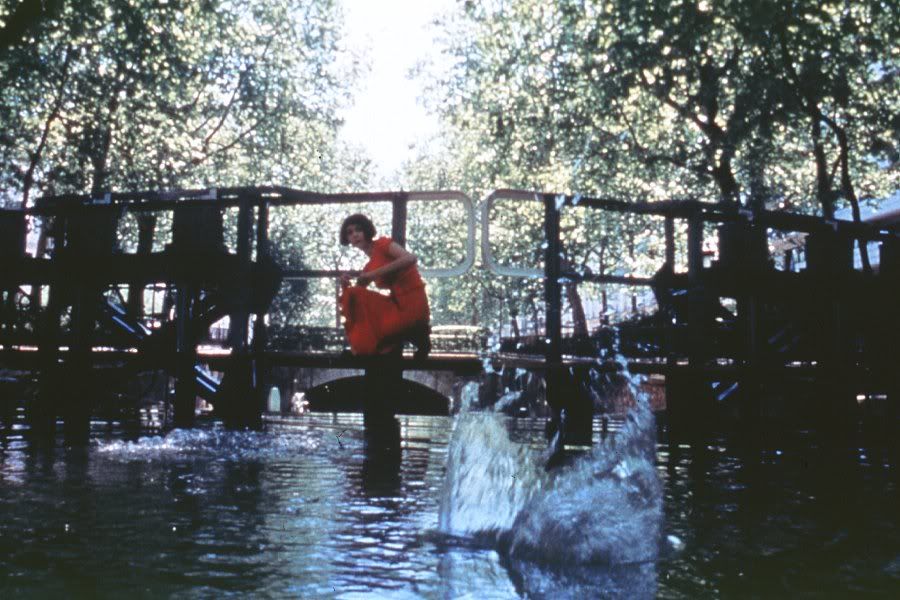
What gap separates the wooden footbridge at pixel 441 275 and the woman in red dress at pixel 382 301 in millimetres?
375

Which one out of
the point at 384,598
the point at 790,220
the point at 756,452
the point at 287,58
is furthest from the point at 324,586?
the point at 287,58

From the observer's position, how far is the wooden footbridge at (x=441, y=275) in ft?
27.6

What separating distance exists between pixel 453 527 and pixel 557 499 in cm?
55

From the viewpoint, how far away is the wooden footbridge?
841cm

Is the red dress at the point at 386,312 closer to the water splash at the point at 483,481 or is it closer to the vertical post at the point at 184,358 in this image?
the water splash at the point at 483,481

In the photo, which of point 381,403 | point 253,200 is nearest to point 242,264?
point 253,200

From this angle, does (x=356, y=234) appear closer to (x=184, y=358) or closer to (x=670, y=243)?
(x=184, y=358)

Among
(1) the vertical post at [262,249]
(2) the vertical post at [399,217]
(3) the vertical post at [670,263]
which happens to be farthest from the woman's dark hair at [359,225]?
(3) the vertical post at [670,263]

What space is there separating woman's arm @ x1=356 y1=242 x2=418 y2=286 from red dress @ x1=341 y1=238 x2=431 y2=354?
0.13 metres

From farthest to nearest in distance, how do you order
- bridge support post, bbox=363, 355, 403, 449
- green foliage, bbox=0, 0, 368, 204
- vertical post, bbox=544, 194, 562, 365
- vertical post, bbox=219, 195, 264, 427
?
green foliage, bbox=0, 0, 368, 204 → vertical post, bbox=219, 195, 264, 427 → bridge support post, bbox=363, 355, 403, 449 → vertical post, bbox=544, 194, 562, 365

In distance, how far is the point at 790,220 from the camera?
962 cm

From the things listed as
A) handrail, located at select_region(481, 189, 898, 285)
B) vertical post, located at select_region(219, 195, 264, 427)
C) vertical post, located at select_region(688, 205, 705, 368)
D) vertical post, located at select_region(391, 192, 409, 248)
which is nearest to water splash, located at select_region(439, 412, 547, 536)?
vertical post, located at select_region(391, 192, 409, 248)

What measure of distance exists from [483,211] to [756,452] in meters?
3.70

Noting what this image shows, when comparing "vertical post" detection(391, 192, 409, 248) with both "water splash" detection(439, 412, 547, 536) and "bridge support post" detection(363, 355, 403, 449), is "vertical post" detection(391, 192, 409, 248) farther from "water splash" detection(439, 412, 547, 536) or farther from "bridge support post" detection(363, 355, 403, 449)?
"water splash" detection(439, 412, 547, 536)
